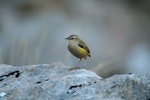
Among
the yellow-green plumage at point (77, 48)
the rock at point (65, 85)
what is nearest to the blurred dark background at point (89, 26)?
the yellow-green plumage at point (77, 48)

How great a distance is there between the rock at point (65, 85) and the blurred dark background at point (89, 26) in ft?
15.2

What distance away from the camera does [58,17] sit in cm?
1565

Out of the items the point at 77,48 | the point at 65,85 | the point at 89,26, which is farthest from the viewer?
the point at 89,26

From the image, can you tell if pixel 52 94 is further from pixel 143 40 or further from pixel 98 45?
pixel 143 40

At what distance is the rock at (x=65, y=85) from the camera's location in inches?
227

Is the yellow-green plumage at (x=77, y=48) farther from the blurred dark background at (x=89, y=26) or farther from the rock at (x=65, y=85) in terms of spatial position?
the blurred dark background at (x=89, y=26)

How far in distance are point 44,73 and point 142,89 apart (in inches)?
47.6

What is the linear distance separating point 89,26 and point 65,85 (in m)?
9.13

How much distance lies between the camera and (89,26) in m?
15.2

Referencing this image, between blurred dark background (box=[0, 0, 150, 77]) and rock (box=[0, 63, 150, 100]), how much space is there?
15.2 ft

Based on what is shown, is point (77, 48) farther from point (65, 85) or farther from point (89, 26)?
point (89, 26)

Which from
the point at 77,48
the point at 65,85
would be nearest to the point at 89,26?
the point at 77,48

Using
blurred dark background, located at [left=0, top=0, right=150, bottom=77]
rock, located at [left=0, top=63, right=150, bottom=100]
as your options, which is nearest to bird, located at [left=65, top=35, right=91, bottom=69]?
rock, located at [left=0, top=63, right=150, bottom=100]

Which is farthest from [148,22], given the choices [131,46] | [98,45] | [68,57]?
[68,57]
